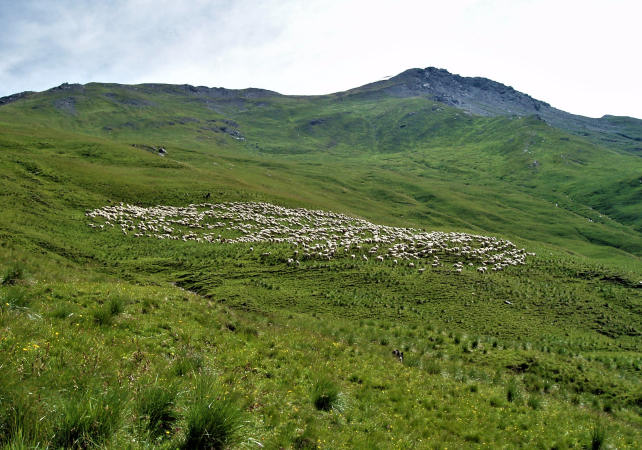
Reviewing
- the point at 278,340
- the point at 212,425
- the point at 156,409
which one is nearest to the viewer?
the point at 212,425

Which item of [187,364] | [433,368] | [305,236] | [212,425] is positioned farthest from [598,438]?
[305,236]

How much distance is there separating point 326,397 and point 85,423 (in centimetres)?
681

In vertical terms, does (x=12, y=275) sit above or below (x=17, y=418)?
below

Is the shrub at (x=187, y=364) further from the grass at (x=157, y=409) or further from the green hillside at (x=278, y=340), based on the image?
the grass at (x=157, y=409)

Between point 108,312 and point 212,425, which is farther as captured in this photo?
point 108,312

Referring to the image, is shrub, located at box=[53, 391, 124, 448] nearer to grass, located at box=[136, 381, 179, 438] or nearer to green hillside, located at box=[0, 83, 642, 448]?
green hillside, located at box=[0, 83, 642, 448]

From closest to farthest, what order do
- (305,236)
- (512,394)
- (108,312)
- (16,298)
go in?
(16,298) < (108,312) < (512,394) < (305,236)

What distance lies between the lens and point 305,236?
144 ft

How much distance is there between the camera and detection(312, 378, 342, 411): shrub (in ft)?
32.0

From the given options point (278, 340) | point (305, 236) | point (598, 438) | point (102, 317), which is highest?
point (102, 317)

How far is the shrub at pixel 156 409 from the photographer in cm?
581

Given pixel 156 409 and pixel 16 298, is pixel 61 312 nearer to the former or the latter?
pixel 16 298

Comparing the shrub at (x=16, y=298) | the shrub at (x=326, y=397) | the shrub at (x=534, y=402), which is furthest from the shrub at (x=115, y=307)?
the shrub at (x=534, y=402)

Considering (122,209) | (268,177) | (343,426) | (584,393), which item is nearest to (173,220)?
(122,209)
